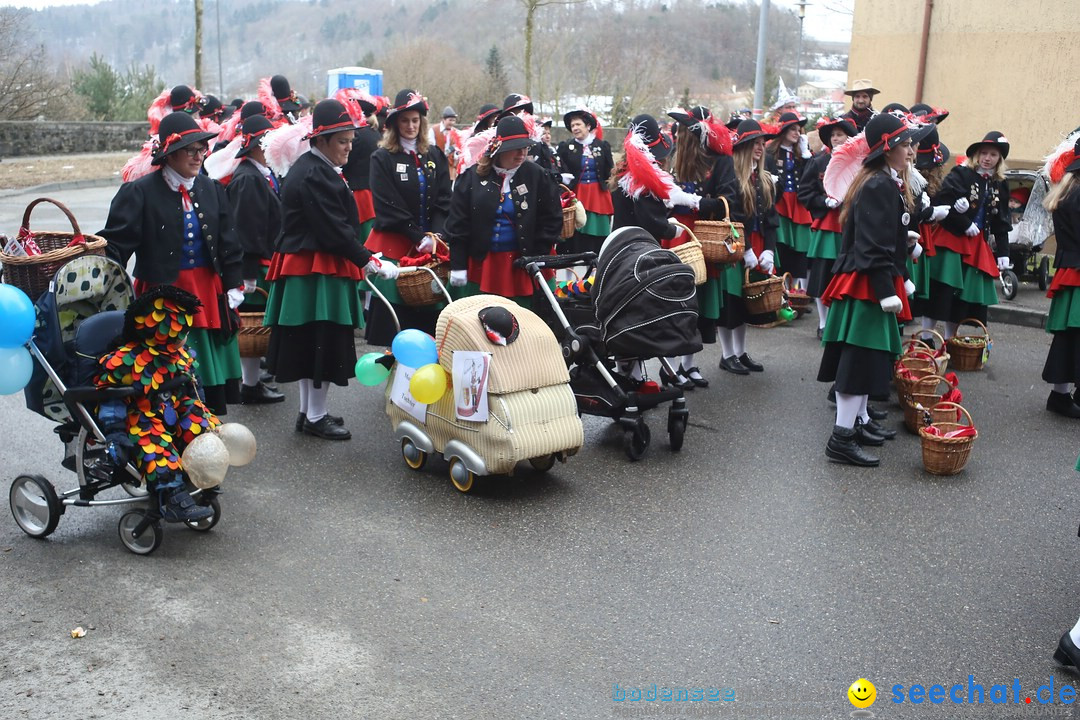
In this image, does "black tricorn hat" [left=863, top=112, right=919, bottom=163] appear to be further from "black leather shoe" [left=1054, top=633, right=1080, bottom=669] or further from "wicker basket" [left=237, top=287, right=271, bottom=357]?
"wicker basket" [left=237, top=287, right=271, bottom=357]

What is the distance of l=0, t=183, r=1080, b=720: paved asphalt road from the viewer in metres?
4.07

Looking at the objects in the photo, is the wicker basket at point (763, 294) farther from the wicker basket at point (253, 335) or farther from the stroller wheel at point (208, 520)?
the stroller wheel at point (208, 520)

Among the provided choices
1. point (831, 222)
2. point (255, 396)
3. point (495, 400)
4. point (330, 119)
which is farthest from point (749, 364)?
point (330, 119)

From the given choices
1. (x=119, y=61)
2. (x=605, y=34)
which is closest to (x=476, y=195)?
(x=605, y=34)

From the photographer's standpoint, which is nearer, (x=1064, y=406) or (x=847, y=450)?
(x=847, y=450)

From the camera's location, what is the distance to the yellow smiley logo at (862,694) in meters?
3.97

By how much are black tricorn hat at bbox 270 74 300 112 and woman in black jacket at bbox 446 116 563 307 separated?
541 cm

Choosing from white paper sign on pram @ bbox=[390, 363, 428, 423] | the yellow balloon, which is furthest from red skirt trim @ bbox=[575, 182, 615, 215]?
the yellow balloon

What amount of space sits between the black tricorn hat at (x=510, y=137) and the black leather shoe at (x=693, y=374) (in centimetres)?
256

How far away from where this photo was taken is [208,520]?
5.39 meters

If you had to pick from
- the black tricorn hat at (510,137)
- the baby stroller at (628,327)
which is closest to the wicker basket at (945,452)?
the baby stroller at (628,327)

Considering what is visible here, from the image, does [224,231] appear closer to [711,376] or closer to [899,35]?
[711,376]

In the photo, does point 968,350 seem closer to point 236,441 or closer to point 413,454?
point 413,454

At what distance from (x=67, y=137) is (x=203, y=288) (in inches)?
1144
